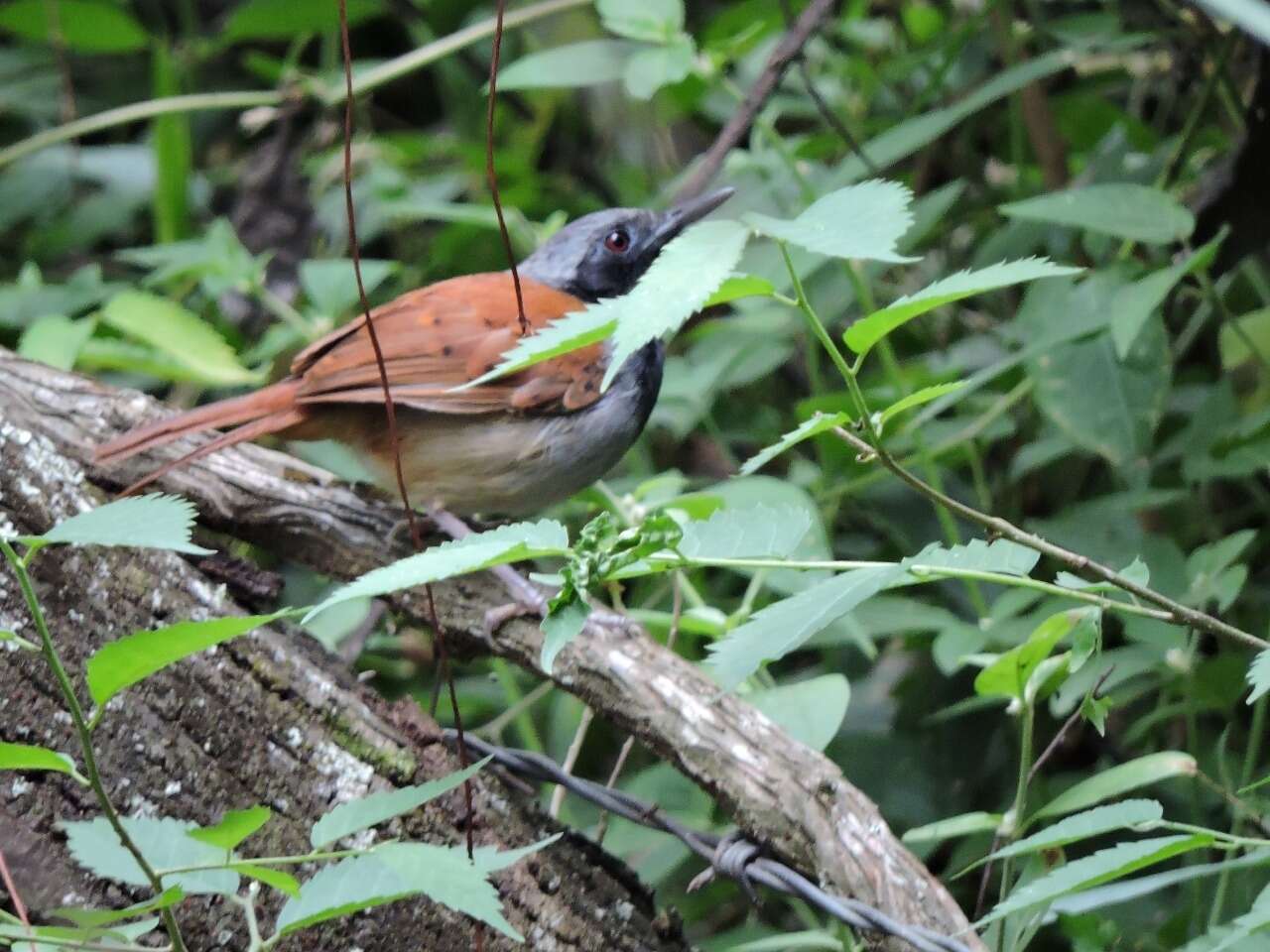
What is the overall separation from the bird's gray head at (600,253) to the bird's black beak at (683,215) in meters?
0.03

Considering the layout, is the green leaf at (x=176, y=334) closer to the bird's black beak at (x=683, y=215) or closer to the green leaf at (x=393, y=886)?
the bird's black beak at (x=683, y=215)

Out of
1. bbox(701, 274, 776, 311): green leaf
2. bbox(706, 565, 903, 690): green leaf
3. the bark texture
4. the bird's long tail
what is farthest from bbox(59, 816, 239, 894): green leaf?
the bird's long tail

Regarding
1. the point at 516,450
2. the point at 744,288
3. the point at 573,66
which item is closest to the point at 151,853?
the point at 744,288

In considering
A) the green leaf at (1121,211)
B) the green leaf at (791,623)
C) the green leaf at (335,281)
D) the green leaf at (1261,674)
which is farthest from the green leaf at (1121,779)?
the green leaf at (335,281)

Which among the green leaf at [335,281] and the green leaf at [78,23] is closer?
the green leaf at [335,281]

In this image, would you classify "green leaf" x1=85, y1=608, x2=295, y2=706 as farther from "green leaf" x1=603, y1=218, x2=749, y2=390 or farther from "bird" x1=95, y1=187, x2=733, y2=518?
"bird" x1=95, y1=187, x2=733, y2=518

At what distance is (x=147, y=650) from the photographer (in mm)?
1327

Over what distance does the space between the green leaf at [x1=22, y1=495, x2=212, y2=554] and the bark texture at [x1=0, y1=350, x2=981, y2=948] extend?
624mm

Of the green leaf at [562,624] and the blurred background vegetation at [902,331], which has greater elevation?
the green leaf at [562,624]

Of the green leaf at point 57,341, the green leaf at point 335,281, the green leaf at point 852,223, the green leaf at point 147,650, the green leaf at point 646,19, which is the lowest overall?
the green leaf at point 335,281

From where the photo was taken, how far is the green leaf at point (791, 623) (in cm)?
148

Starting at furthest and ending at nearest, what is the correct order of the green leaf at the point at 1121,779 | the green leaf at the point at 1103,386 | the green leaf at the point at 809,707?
the green leaf at the point at 1103,386, the green leaf at the point at 809,707, the green leaf at the point at 1121,779

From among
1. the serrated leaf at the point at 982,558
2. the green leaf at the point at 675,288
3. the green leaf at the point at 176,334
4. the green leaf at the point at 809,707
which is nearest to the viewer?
the green leaf at the point at 675,288

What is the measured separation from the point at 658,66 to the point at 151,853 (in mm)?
2048
